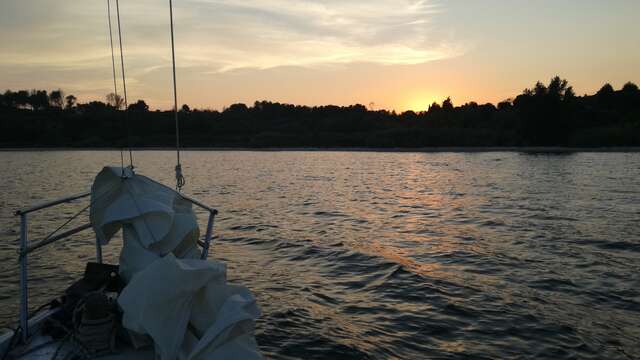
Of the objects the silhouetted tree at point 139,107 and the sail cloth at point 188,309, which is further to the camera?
the silhouetted tree at point 139,107

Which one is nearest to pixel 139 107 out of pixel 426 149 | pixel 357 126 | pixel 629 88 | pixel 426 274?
pixel 357 126

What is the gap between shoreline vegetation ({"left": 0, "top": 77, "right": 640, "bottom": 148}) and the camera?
10562cm

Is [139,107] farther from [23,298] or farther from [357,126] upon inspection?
[23,298]

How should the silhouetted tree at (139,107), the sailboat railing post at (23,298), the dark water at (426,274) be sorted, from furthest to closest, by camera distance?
1. the silhouetted tree at (139,107)
2. the dark water at (426,274)
3. the sailboat railing post at (23,298)

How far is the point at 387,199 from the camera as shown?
102 feet

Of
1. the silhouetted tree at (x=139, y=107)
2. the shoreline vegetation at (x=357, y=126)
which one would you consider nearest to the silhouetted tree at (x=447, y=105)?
the shoreline vegetation at (x=357, y=126)

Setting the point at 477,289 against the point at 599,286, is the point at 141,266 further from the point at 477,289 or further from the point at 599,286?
the point at 599,286

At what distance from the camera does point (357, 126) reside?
154625 millimetres

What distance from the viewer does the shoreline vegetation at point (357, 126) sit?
347 ft

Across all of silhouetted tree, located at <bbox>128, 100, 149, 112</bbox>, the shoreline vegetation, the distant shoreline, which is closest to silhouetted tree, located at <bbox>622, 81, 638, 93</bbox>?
the shoreline vegetation

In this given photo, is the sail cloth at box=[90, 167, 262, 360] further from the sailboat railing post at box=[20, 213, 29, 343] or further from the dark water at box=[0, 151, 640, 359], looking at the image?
the dark water at box=[0, 151, 640, 359]

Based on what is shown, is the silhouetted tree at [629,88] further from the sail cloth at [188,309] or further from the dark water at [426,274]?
the sail cloth at [188,309]

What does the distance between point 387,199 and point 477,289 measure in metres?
19.4

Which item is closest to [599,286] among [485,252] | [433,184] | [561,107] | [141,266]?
[485,252]
